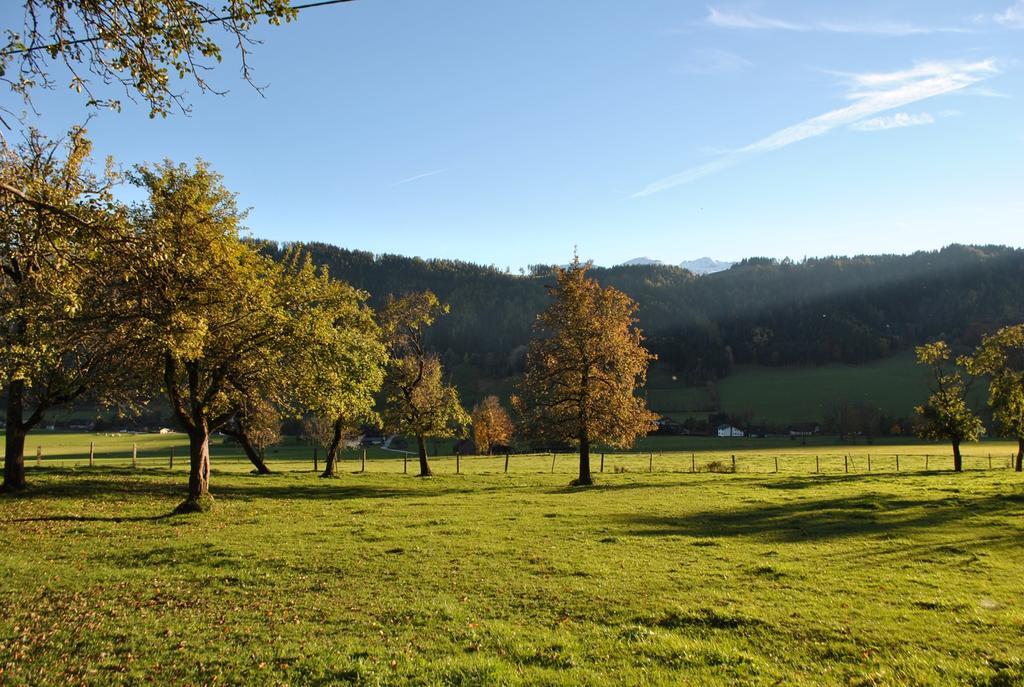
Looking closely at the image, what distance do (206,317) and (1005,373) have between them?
3810cm

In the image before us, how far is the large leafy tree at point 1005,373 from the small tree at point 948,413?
3.37m

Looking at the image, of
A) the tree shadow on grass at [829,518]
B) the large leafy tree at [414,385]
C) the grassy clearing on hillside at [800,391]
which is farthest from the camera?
the grassy clearing on hillside at [800,391]

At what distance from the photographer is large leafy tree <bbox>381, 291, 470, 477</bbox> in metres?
40.8

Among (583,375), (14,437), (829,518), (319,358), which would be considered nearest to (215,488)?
(14,437)

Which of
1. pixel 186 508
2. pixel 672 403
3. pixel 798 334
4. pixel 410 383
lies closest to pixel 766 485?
pixel 410 383

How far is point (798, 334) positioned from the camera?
195625mm

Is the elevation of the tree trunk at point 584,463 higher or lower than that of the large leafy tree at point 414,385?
lower

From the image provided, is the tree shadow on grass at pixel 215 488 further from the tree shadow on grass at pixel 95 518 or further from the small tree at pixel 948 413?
the small tree at pixel 948 413

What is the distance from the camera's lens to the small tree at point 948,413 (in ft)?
146

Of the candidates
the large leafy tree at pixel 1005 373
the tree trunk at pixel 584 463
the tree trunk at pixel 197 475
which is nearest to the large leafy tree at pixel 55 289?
the tree trunk at pixel 197 475

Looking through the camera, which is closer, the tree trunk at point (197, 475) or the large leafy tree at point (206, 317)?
the large leafy tree at point (206, 317)

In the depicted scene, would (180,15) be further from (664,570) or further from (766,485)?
(766,485)

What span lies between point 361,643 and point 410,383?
33491 millimetres

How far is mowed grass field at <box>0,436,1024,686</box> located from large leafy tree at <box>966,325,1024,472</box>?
568cm
